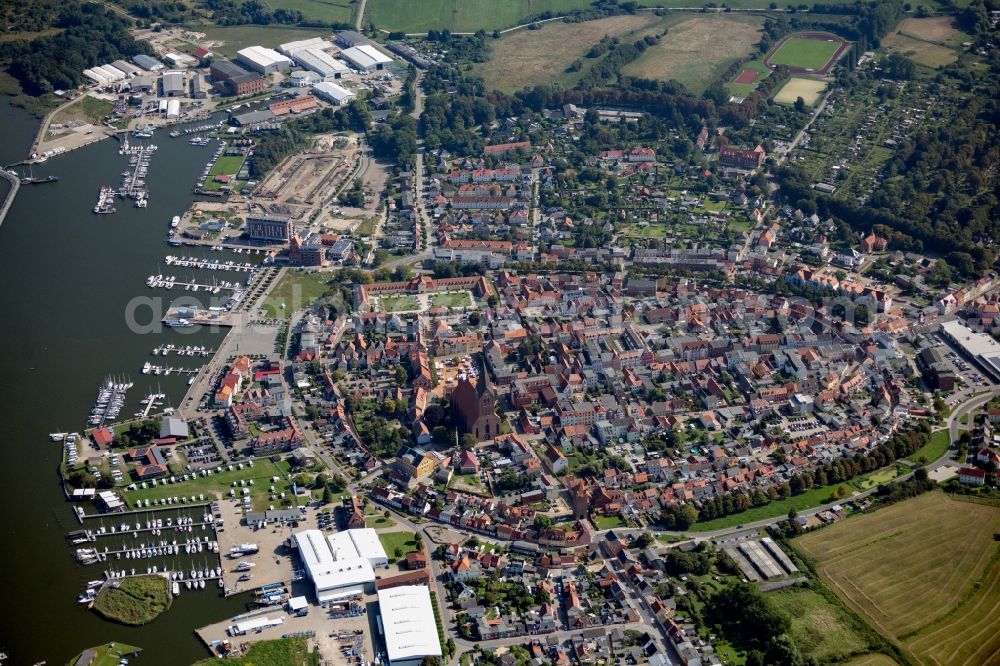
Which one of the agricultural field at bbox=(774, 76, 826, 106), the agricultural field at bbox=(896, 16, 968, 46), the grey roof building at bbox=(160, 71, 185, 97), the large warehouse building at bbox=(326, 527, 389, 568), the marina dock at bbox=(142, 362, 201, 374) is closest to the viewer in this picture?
the large warehouse building at bbox=(326, 527, 389, 568)

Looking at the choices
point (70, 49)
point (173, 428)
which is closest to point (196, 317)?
point (173, 428)

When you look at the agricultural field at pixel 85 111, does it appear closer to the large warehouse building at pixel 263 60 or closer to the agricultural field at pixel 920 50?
the large warehouse building at pixel 263 60

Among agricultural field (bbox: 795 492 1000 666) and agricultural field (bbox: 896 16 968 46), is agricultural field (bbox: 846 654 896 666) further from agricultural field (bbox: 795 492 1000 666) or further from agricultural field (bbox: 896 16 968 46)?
agricultural field (bbox: 896 16 968 46)

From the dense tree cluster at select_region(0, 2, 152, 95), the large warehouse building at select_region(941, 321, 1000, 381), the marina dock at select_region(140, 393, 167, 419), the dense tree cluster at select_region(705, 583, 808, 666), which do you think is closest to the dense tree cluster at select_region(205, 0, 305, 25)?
the dense tree cluster at select_region(0, 2, 152, 95)

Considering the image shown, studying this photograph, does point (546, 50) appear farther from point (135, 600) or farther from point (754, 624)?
point (135, 600)

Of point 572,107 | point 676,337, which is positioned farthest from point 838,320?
point 572,107

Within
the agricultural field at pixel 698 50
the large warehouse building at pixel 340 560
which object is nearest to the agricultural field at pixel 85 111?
the agricultural field at pixel 698 50
